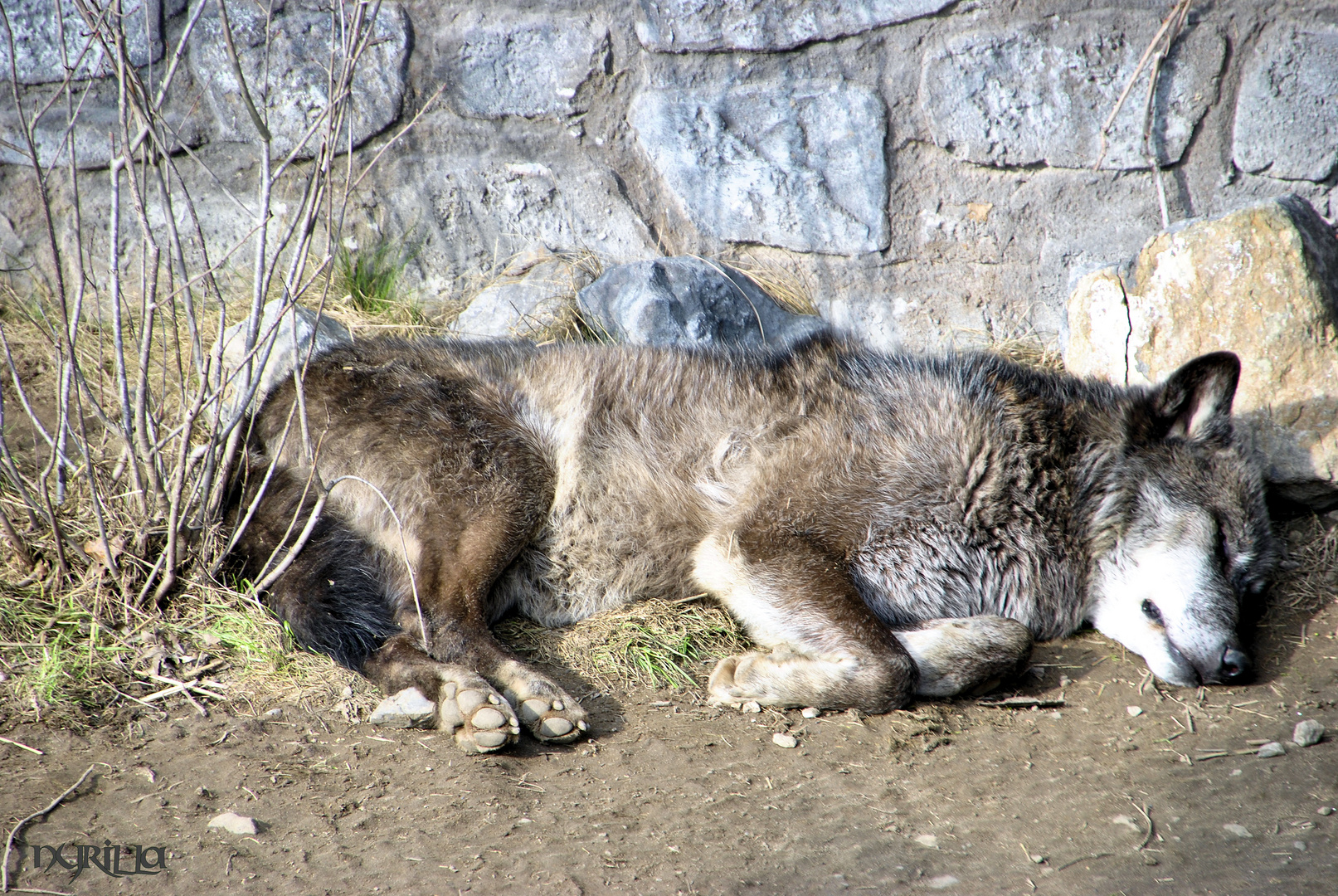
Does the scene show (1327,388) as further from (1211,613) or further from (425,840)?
(425,840)

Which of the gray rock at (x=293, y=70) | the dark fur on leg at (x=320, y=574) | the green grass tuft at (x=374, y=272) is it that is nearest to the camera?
the dark fur on leg at (x=320, y=574)

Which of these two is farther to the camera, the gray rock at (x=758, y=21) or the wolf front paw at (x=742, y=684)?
the gray rock at (x=758, y=21)

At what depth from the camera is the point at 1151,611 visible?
3273 mm

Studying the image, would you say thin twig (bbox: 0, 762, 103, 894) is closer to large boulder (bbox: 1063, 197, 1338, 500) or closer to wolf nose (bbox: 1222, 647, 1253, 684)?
wolf nose (bbox: 1222, 647, 1253, 684)

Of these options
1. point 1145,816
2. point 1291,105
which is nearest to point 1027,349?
point 1291,105

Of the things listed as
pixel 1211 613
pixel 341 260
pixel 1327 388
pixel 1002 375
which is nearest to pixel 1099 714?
pixel 1211 613

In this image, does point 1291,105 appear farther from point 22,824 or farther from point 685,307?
point 22,824

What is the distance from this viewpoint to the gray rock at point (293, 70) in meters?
4.69

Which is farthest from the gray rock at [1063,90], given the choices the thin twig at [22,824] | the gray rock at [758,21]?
the thin twig at [22,824]

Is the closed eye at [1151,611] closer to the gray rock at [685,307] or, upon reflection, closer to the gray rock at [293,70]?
the gray rock at [685,307]

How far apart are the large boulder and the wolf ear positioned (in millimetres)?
485

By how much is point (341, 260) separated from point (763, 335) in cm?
243

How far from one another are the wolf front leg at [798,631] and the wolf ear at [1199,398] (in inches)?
55.4

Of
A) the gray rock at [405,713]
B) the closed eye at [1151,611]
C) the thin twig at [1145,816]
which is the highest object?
the closed eye at [1151,611]
